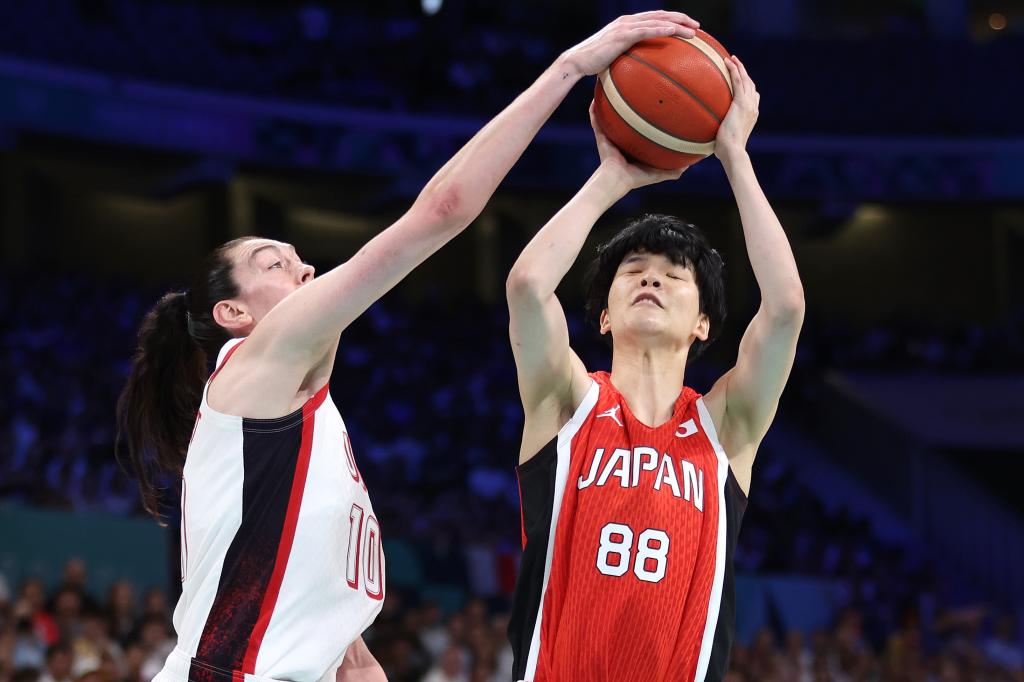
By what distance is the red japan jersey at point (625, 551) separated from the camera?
3.16m

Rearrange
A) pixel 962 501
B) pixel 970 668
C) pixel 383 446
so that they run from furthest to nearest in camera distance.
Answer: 1. pixel 962 501
2. pixel 383 446
3. pixel 970 668

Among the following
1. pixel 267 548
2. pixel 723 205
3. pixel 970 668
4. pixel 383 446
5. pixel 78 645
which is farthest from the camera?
pixel 723 205

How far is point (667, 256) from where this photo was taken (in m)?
3.46

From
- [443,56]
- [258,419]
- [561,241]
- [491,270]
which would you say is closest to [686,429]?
[561,241]

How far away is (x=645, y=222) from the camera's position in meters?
3.57

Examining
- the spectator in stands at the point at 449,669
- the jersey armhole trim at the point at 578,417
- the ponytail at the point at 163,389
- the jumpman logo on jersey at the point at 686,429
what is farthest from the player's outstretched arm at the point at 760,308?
the spectator in stands at the point at 449,669

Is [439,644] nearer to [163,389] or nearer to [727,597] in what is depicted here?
[163,389]

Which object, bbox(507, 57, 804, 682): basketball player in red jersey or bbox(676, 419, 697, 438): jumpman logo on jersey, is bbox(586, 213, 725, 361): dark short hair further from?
bbox(676, 419, 697, 438): jumpman logo on jersey

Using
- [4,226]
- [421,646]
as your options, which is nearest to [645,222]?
[421,646]

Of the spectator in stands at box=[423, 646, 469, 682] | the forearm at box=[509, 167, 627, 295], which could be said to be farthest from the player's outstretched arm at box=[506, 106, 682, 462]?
the spectator in stands at box=[423, 646, 469, 682]

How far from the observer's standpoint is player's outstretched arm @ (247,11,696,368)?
9.43ft

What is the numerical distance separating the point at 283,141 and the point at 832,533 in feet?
29.4

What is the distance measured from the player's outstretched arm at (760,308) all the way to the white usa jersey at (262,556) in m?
1.07

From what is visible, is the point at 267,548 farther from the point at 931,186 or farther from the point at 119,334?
the point at 931,186
